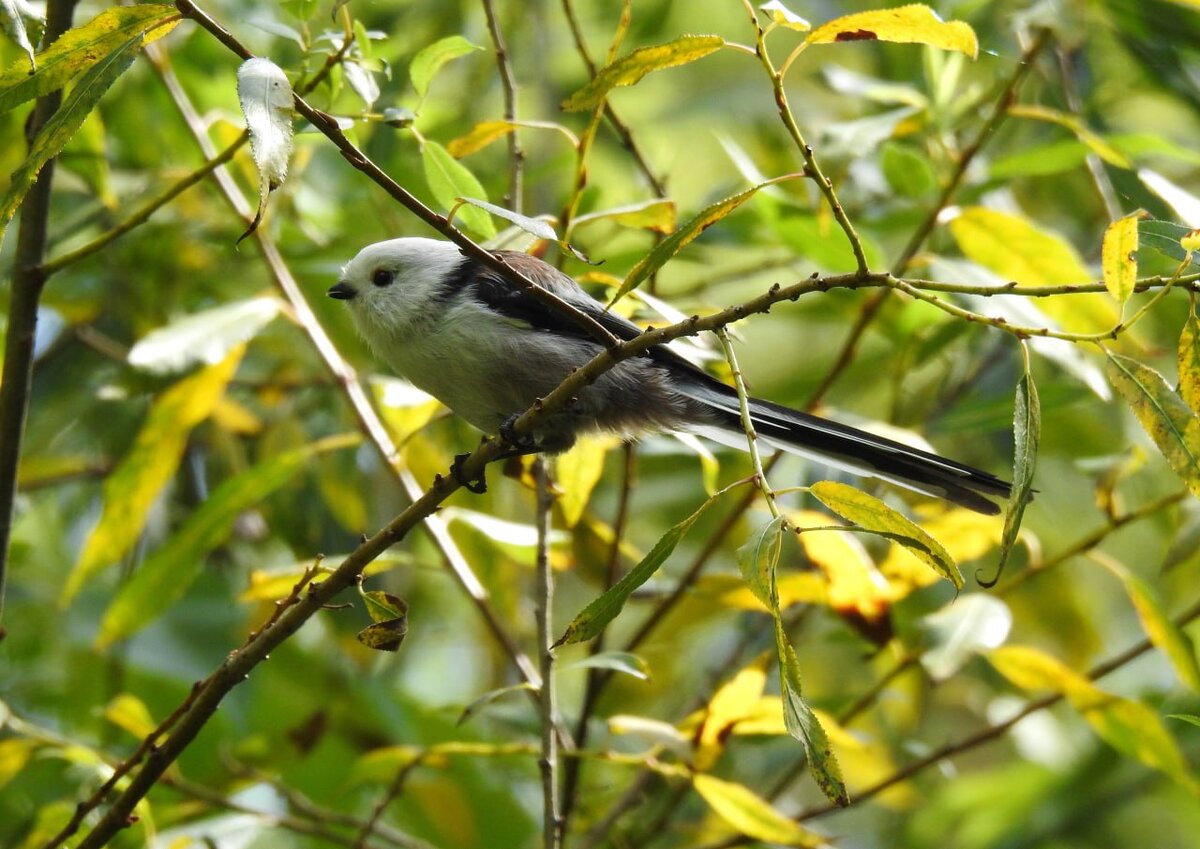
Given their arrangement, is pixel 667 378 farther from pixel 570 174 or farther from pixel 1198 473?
pixel 570 174

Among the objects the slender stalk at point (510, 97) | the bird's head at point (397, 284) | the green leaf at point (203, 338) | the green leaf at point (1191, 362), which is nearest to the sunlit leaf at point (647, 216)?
the slender stalk at point (510, 97)

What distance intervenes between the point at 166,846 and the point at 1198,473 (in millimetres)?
1576

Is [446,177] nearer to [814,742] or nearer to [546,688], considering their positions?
[546,688]

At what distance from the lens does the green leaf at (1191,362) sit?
1.28 metres

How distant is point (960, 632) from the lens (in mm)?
2217

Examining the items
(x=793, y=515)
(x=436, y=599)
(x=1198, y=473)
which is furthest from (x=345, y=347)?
(x=1198, y=473)

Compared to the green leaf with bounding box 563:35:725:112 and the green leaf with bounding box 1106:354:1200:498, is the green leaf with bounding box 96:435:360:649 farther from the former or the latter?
the green leaf with bounding box 1106:354:1200:498

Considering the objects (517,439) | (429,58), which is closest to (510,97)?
(429,58)

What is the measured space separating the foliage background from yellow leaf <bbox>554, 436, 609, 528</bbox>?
97 millimetres

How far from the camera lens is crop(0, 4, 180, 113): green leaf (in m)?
1.25

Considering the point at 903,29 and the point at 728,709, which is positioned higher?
the point at 903,29

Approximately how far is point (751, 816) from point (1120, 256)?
→ 109cm

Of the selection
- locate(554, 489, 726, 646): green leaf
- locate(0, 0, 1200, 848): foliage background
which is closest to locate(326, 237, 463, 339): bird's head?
locate(0, 0, 1200, 848): foliage background

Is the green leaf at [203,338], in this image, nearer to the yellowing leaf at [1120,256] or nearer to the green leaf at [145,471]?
the green leaf at [145,471]
